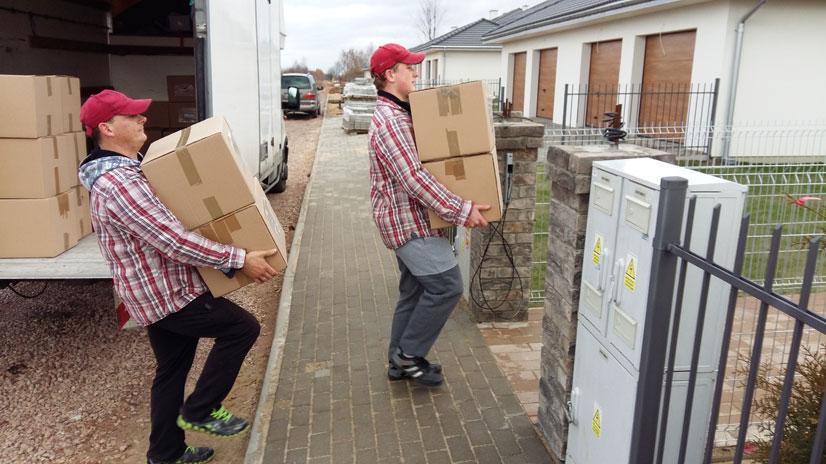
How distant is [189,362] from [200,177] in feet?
3.33

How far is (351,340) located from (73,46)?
4694 mm

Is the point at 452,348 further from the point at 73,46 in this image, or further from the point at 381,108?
the point at 73,46

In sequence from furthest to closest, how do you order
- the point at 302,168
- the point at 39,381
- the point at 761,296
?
the point at 302,168 < the point at 39,381 < the point at 761,296

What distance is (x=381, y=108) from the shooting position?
11.9 ft

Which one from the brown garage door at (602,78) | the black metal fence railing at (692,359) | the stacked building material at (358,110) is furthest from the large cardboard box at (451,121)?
the stacked building material at (358,110)

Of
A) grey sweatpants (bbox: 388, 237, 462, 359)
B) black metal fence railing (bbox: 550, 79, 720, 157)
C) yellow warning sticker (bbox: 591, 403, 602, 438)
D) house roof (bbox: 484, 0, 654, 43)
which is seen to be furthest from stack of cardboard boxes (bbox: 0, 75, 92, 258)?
house roof (bbox: 484, 0, 654, 43)

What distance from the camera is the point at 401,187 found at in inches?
143

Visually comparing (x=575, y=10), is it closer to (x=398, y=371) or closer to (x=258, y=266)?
(x=398, y=371)

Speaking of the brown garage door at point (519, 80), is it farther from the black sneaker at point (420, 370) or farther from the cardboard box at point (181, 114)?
the black sneaker at point (420, 370)

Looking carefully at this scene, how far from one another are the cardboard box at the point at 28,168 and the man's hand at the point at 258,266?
1.84 m

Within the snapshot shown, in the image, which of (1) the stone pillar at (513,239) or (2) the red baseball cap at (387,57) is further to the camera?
(1) the stone pillar at (513,239)

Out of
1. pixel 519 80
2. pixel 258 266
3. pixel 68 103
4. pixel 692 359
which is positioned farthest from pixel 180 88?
pixel 519 80

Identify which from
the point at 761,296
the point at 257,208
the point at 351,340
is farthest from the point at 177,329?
the point at 761,296

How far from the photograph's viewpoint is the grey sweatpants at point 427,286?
367 centimetres
